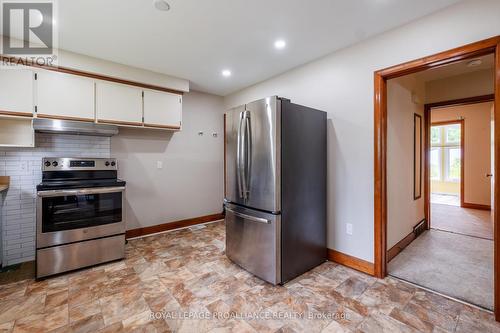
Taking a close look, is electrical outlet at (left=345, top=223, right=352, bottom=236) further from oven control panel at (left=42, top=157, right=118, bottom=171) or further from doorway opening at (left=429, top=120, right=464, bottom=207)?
doorway opening at (left=429, top=120, right=464, bottom=207)

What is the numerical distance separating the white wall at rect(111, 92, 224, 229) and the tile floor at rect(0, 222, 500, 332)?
130cm

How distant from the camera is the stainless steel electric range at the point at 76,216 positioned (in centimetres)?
241

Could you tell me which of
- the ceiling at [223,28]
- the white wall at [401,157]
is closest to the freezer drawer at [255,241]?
the white wall at [401,157]

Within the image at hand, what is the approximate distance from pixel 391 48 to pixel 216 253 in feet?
10.3

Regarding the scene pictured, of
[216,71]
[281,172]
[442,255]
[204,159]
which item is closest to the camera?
[281,172]

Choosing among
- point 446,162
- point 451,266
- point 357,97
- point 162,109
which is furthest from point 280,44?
point 446,162

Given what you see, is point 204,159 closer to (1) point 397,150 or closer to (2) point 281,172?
(2) point 281,172

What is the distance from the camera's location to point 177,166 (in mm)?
4160

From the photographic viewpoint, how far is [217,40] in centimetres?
255

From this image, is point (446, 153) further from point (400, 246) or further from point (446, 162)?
point (400, 246)

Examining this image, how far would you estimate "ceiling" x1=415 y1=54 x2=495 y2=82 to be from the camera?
3279mm

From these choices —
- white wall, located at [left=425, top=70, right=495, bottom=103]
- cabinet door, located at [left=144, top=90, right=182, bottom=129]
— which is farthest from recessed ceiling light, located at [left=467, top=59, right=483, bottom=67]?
cabinet door, located at [left=144, top=90, right=182, bottom=129]

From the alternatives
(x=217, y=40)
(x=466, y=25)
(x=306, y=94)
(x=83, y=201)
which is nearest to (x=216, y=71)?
(x=217, y=40)

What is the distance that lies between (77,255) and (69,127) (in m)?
1.50
